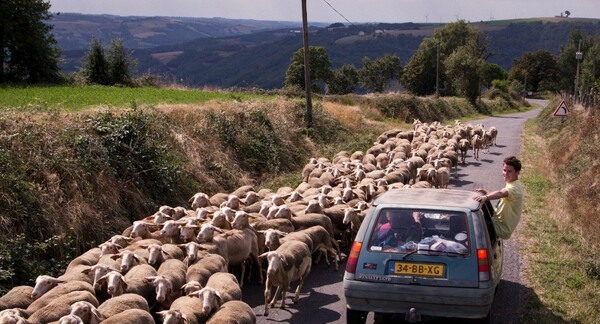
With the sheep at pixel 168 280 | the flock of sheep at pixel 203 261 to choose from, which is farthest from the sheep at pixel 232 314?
the sheep at pixel 168 280

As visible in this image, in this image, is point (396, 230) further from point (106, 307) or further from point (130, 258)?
point (130, 258)

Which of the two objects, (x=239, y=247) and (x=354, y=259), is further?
(x=239, y=247)


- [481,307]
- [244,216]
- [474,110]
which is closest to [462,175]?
[244,216]

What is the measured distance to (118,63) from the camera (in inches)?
1576

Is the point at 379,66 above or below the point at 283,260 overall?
below

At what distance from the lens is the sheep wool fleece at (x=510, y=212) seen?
9.76m

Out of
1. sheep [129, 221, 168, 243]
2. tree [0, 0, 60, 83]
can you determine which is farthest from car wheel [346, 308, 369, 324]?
tree [0, 0, 60, 83]

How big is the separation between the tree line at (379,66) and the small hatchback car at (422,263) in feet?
82.5

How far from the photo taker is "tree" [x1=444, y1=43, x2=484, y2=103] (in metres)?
67.8

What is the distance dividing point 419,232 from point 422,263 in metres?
0.52

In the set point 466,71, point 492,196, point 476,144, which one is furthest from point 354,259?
point 466,71

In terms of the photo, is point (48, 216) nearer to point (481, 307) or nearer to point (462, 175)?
point (481, 307)

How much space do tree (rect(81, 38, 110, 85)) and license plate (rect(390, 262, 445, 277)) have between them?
34027mm

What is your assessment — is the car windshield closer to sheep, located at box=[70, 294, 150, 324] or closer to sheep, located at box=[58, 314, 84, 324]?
sheep, located at box=[70, 294, 150, 324]
